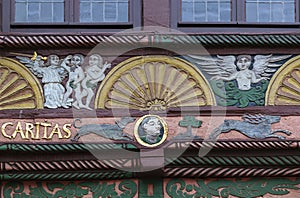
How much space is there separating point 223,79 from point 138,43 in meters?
0.74

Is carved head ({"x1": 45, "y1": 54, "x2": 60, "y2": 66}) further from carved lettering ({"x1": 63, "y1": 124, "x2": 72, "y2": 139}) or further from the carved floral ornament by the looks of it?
carved lettering ({"x1": 63, "y1": 124, "x2": 72, "y2": 139})

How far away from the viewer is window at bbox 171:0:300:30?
1059 centimetres

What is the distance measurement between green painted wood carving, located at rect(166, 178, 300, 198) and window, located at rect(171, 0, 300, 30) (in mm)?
1339

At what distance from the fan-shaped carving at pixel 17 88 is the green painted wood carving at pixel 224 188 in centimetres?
126

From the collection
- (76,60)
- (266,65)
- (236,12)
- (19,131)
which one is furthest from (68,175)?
(236,12)

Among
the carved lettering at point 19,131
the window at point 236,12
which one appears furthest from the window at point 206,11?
the carved lettering at point 19,131

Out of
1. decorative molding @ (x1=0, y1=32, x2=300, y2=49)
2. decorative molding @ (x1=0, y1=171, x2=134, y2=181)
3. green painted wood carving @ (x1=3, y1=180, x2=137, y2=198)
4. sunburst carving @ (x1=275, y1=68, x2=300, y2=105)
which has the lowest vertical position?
green painted wood carving @ (x1=3, y1=180, x2=137, y2=198)

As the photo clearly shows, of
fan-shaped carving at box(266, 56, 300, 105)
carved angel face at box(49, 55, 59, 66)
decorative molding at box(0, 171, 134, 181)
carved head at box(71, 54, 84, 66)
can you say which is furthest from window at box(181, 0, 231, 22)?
decorative molding at box(0, 171, 134, 181)

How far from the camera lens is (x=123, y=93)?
33.8 ft

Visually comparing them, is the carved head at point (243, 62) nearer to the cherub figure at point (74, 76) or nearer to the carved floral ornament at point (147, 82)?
the carved floral ornament at point (147, 82)

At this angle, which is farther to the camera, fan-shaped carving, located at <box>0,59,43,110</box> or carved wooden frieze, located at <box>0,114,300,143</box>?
fan-shaped carving, located at <box>0,59,43,110</box>

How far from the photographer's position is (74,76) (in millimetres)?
10320

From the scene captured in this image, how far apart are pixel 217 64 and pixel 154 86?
537 mm

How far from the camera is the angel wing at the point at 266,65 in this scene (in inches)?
408
